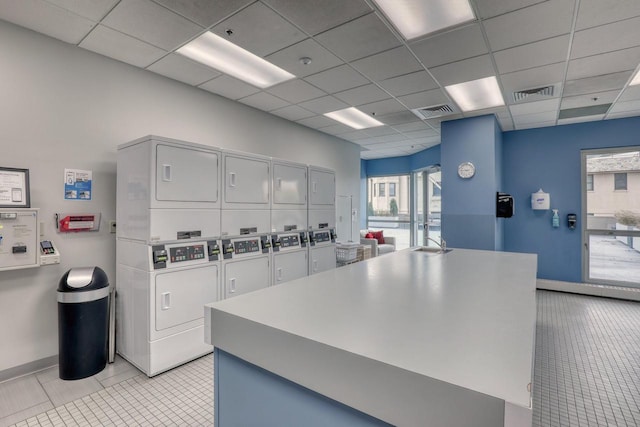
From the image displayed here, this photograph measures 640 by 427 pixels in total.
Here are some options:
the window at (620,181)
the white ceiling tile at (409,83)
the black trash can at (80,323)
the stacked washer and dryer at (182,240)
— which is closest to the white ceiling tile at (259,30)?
the stacked washer and dryer at (182,240)

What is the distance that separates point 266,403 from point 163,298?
6.51 feet

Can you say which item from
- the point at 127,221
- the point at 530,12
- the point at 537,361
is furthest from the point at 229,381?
the point at 530,12

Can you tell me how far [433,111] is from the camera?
196 inches

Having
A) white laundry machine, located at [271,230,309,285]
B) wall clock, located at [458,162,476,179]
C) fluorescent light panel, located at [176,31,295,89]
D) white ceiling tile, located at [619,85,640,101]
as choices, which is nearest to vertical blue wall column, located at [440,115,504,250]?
wall clock, located at [458,162,476,179]

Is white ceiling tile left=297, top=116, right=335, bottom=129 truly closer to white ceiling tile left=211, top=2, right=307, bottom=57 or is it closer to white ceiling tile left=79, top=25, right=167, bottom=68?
white ceiling tile left=211, top=2, right=307, bottom=57

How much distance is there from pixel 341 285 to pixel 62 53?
3.41 m

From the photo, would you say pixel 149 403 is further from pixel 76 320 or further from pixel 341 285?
pixel 341 285

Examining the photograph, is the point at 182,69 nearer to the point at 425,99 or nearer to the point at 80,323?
the point at 80,323

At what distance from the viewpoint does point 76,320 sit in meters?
2.64

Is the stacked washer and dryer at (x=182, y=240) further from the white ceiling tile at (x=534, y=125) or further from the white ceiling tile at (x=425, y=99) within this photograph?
the white ceiling tile at (x=534, y=125)

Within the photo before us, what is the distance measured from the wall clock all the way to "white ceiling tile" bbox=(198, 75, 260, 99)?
3577 mm

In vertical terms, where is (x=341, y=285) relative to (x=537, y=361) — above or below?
above

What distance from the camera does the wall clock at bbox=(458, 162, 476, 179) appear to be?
5270 mm

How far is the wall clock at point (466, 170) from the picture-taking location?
5270 mm
